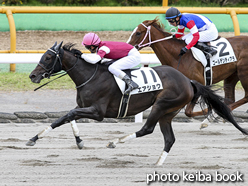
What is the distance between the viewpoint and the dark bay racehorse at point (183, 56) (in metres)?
6.57

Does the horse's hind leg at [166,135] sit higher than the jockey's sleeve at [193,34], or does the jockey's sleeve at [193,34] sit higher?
the jockey's sleeve at [193,34]

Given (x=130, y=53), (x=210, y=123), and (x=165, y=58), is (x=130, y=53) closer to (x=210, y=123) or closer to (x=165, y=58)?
(x=165, y=58)

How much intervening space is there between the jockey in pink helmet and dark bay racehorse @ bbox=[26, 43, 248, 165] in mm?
101

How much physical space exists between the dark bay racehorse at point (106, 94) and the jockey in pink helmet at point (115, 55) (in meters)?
0.10

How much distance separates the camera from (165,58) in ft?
22.1

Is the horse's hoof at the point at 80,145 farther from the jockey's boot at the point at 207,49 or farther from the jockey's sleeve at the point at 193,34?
the jockey's boot at the point at 207,49

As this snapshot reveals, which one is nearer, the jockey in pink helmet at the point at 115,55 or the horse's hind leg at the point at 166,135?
the horse's hind leg at the point at 166,135

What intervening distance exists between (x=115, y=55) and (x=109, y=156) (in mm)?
1190

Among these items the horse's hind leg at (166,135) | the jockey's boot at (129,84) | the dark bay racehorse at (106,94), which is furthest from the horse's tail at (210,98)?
the jockey's boot at (129,84)

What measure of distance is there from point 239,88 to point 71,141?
4901 millimetres

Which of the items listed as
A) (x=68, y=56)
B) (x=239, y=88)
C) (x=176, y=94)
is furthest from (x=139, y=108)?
(x=239, y=88)

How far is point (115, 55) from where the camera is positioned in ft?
17.1

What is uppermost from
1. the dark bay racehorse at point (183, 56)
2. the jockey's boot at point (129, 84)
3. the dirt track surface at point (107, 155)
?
the jockey's boot at point (129, 84)

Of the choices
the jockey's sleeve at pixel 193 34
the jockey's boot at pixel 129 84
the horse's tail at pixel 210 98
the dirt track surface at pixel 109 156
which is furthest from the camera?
the jockey's sleeve at pixel 193 34
